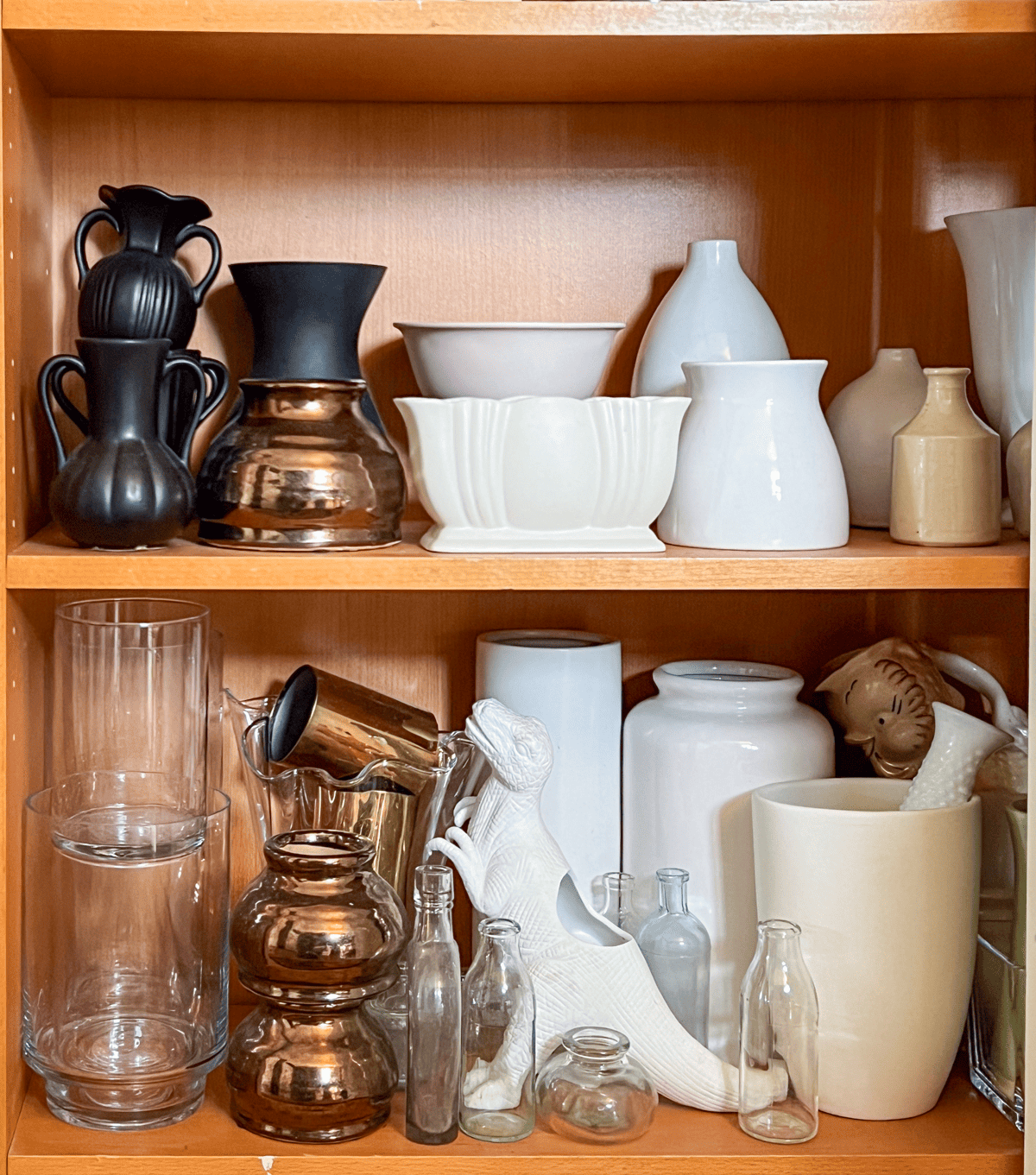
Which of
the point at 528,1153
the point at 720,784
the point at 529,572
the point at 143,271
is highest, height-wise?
the point at 143,271

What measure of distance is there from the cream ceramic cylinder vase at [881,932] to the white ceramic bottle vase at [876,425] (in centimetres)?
26

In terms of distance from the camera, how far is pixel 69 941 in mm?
1048

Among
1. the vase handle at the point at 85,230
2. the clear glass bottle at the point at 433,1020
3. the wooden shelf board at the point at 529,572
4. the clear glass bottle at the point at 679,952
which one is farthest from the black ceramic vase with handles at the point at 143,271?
the clear glass bottle at the point at 679,952

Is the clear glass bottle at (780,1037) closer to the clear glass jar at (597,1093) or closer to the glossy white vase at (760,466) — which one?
the clear glass jar at (597,1093)

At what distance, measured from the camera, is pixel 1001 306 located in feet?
3.58

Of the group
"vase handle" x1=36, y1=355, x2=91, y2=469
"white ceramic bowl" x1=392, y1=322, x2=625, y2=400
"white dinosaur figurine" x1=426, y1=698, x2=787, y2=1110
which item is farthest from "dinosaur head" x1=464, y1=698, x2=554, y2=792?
"vase handle" x1=36, y1=355, x2=91, y2=469

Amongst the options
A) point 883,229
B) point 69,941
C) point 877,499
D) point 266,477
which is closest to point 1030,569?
point 877,499

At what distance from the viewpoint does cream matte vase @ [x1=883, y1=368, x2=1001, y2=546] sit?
1030 millimetres

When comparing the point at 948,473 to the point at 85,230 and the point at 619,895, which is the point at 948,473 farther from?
the point at 85,230

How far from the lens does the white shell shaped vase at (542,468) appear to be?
1.02m

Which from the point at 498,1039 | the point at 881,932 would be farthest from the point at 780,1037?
the point at 498,1039

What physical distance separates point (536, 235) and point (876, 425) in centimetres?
35

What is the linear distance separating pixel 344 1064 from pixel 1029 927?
0.49 m

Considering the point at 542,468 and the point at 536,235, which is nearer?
the point at 542,468
